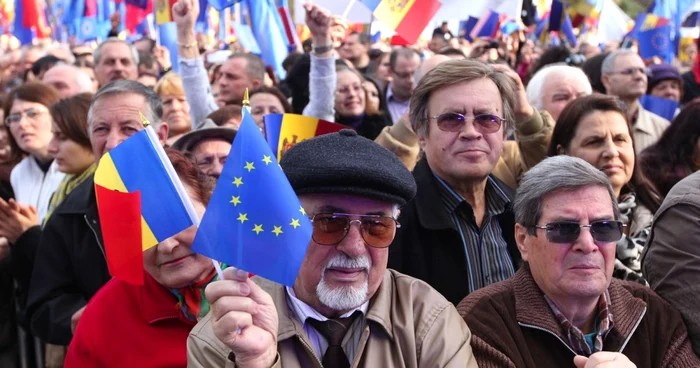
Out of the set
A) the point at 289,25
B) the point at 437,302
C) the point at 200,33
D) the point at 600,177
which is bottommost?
the point at 200,33

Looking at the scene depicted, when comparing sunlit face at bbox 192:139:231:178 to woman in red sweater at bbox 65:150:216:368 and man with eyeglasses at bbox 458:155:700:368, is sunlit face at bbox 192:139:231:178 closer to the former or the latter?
woman in red sweater at bbox 65:150:216:368

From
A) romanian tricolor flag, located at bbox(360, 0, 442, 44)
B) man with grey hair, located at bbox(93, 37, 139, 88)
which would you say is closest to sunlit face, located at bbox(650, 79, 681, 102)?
romanian tricolor flag, located at bbox(360, 0, 442, 44)

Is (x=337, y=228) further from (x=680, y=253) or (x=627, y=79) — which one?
(x=627, y=79)

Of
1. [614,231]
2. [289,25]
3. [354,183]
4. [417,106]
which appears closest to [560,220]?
[614,231]

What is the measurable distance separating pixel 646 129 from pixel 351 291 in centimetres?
494

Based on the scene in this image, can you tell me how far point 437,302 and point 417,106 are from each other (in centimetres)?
145

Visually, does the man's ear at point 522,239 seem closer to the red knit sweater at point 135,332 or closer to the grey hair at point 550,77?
the red knit sweater at point 135,332

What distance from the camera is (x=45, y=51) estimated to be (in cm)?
1221

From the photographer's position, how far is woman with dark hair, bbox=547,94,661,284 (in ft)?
15.5

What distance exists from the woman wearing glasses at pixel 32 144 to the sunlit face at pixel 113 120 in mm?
1369

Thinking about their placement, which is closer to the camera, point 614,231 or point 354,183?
point 354,183

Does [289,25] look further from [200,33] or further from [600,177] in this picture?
[600,177]

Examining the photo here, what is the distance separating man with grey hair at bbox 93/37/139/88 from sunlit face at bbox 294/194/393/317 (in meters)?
6.32

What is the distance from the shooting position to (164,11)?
7.76 meters
